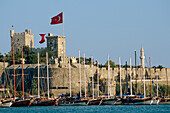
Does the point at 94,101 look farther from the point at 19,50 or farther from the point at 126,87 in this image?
the point at 19,50

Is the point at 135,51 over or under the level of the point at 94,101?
over

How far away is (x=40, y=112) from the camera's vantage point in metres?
56.1

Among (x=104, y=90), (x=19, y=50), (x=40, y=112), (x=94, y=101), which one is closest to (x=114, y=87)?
(x=104, y=90)

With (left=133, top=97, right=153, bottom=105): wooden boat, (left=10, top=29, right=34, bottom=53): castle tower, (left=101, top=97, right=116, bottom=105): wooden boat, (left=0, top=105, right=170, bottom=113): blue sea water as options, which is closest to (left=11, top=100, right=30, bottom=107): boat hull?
(left=0, top=105, right=170, bottom=113): blue sea water

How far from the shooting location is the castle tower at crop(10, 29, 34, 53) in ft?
335

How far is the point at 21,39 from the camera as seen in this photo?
336ft

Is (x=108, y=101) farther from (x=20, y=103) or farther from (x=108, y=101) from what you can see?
(x=20, y=103)

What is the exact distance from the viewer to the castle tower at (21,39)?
102m

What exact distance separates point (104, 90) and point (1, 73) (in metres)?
13.7

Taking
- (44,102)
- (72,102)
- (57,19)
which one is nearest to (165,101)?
(72,102)

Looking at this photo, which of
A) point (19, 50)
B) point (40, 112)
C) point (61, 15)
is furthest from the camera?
point (19, 50)

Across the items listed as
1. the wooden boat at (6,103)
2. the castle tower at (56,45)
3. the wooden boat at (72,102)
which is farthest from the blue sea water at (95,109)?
the castle tower at (56,45)

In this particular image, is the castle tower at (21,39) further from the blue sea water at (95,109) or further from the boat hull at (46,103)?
the boat hull at (46,103)

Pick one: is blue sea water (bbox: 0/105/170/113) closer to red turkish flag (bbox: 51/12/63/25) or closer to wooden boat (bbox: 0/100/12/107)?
wooden boat (bbox: 0/100/12/107)
